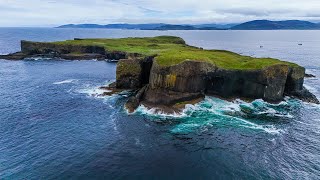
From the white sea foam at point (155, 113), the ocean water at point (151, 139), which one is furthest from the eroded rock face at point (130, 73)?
the white sea foam at point (155, 113)

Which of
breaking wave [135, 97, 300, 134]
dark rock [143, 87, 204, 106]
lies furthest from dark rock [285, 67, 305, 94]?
dark rock [143, 87, 204, 106]

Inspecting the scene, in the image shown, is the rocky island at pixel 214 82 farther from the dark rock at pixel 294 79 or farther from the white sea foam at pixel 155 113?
the white sea foam at pixel 155 113

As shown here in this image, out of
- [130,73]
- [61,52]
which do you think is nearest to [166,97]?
[130,73]

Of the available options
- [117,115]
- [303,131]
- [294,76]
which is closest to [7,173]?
[117,115]

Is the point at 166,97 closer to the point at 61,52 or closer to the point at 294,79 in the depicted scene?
the point at 294,79

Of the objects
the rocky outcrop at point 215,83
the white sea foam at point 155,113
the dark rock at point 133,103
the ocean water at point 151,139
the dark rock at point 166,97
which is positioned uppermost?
the rocky outcrop at point 215,83

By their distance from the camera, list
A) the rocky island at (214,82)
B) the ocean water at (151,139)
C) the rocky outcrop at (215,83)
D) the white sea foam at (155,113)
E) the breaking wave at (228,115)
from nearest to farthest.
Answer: the ocean water at (151,139)
the breaking wave at (228,115)
the white sea foam at (155,113)
the rocky island at (214,82)
the rocky outcrop at (215,83)

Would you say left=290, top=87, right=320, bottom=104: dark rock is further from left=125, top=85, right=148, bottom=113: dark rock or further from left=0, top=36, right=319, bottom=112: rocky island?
left=125, top=85, right=148, bottom=113: dark rock

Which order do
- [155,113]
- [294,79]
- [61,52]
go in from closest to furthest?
[155,113], [294,79], [61,52]
